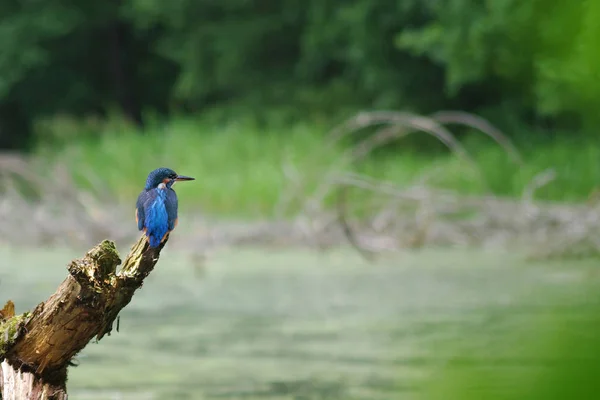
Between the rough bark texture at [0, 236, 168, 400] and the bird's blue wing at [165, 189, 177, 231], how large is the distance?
7 cm

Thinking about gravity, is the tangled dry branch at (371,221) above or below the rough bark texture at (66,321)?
above

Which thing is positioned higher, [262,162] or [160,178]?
[262,162]

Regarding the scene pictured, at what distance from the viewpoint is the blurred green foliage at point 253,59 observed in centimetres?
1270

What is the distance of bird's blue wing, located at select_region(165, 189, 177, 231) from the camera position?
2.04 m

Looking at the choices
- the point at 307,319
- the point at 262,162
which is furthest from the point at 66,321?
the point at 262,162

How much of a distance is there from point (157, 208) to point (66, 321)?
26cm

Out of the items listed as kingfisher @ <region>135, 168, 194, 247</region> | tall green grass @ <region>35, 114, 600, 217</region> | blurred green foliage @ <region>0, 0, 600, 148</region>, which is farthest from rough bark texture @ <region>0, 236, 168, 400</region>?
blurred green foliage @ <region>0, 0, 600, 148</region>

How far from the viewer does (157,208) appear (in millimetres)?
2076

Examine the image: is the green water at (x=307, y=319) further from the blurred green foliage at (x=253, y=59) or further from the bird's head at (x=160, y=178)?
the blurred green foliage at (x=253, y=59)

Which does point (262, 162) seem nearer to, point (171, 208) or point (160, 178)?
point (160, 178)

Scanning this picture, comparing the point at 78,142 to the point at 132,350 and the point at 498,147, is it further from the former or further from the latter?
the point at 132,350

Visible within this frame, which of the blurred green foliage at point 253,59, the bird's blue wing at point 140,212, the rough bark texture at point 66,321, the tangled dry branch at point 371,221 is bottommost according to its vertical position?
the rough bark texture at point 66,321

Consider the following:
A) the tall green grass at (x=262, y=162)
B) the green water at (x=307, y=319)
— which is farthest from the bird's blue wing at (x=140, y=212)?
the tall green grass at (x=262, y=162)

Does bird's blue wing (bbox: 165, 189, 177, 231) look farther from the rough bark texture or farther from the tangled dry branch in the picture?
the tangled dry branch
